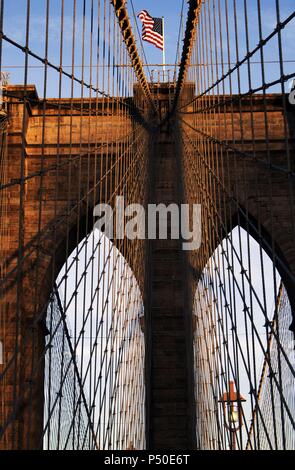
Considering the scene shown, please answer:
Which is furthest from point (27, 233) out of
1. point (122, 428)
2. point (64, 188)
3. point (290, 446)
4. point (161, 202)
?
point (290, 446)

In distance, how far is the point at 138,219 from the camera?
11828 mm
